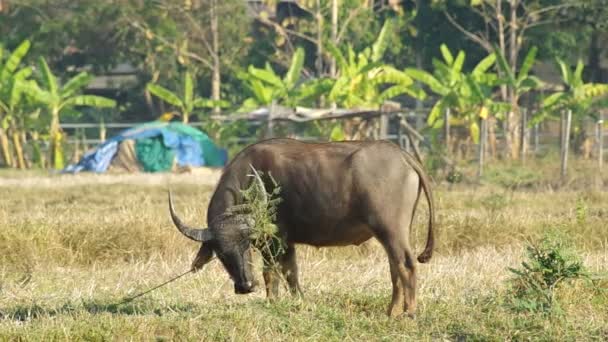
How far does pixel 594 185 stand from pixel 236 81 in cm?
1902

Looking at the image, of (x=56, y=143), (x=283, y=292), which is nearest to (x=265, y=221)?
(x=283, y=292)

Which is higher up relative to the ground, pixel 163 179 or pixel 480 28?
pixel 480 28

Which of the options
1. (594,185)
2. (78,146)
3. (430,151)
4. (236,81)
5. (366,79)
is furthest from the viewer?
(236,81)

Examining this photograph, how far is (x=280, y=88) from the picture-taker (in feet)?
84.1

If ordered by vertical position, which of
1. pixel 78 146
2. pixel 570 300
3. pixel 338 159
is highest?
pixel 338 159

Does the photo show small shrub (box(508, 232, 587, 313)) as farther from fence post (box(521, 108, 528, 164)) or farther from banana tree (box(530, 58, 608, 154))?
banana tree (box(530, 58, 608, 154))

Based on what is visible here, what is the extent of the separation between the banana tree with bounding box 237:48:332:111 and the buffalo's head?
17.4m

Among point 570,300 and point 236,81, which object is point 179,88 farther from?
point 570,300

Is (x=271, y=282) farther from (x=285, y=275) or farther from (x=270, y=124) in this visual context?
(x=270, y=124)

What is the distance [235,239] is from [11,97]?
1926 cm

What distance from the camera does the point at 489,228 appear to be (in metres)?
11.1

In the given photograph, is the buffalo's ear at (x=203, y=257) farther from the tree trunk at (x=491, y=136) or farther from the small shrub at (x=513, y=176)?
the tree trunk at (x=491, y=136)

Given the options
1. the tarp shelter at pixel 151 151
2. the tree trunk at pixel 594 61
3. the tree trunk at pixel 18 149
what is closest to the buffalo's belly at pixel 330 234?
the tarp shelter at pixel 151 151

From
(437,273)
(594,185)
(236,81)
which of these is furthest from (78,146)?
(437,273)
